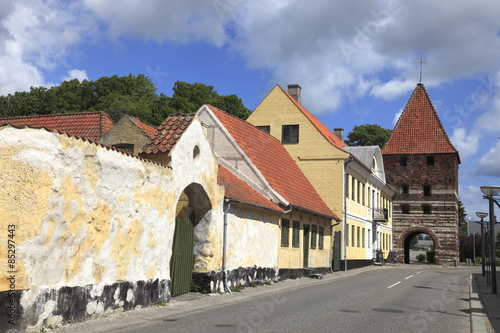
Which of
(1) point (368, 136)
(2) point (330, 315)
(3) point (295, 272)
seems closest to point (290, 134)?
(3) point (295, 272)

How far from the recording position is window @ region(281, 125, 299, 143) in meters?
34.2

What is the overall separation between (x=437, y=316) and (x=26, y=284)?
830 cm

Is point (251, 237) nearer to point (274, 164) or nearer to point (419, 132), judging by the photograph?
point (274, 164)

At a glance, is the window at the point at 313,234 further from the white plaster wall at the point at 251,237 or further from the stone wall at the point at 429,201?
the stone wall at the point at 429,201

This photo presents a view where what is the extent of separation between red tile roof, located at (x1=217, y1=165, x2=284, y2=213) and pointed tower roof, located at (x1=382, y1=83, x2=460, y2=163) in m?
36.4

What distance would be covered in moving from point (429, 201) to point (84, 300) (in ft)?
157

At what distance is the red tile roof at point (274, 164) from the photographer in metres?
23.4

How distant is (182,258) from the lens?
14.8m

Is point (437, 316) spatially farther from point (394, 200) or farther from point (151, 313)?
point (394, 200)

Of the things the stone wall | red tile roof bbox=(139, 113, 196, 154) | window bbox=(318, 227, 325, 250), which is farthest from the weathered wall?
the stone wall

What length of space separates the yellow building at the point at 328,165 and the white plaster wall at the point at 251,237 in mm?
9917

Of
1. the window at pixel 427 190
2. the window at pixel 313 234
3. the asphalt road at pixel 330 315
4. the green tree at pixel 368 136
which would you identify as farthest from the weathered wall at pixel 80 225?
the green tree at pixel 368 136

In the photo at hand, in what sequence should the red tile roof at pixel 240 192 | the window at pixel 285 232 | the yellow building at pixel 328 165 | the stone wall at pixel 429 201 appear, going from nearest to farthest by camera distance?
the red tile roof at pixel 240 192
the window at pixel 285 232
the yellow building at pixel 328 165
the stone wall at pixel 429 201

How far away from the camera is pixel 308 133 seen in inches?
1330
